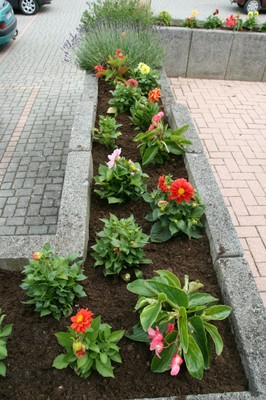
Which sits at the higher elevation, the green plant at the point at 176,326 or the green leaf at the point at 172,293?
the green leaf at the point at 172,293

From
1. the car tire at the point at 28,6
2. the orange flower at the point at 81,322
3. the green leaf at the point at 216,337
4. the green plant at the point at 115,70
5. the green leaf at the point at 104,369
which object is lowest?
the car tire at the point at 28,6

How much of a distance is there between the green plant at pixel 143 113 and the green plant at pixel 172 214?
125 cm

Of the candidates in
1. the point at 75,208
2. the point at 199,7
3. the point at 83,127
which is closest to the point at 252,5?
the point at 199,7

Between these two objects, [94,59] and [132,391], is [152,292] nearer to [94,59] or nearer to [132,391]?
[132,391]

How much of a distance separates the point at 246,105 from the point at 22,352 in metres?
5.41

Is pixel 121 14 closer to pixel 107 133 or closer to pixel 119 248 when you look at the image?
pixel 107 133

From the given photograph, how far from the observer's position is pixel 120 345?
1.79m

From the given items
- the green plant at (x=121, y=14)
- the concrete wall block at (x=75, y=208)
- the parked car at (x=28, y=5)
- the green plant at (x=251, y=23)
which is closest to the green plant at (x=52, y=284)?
the concrete wall block at (x=75, y=208)

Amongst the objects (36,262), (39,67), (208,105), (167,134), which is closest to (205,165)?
(167,134)

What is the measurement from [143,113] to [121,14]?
3559 millimetres

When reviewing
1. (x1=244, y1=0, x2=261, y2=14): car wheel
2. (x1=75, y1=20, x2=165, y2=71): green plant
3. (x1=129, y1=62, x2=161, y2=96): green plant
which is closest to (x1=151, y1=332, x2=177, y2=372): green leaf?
(x1=129, y1=62, x2=161, y2=96): green plant

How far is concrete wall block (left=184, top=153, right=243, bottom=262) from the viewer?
2193 millimetres

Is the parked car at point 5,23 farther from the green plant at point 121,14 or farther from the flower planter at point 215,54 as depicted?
the flower planter at point 215,54

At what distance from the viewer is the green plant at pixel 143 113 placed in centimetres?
345
